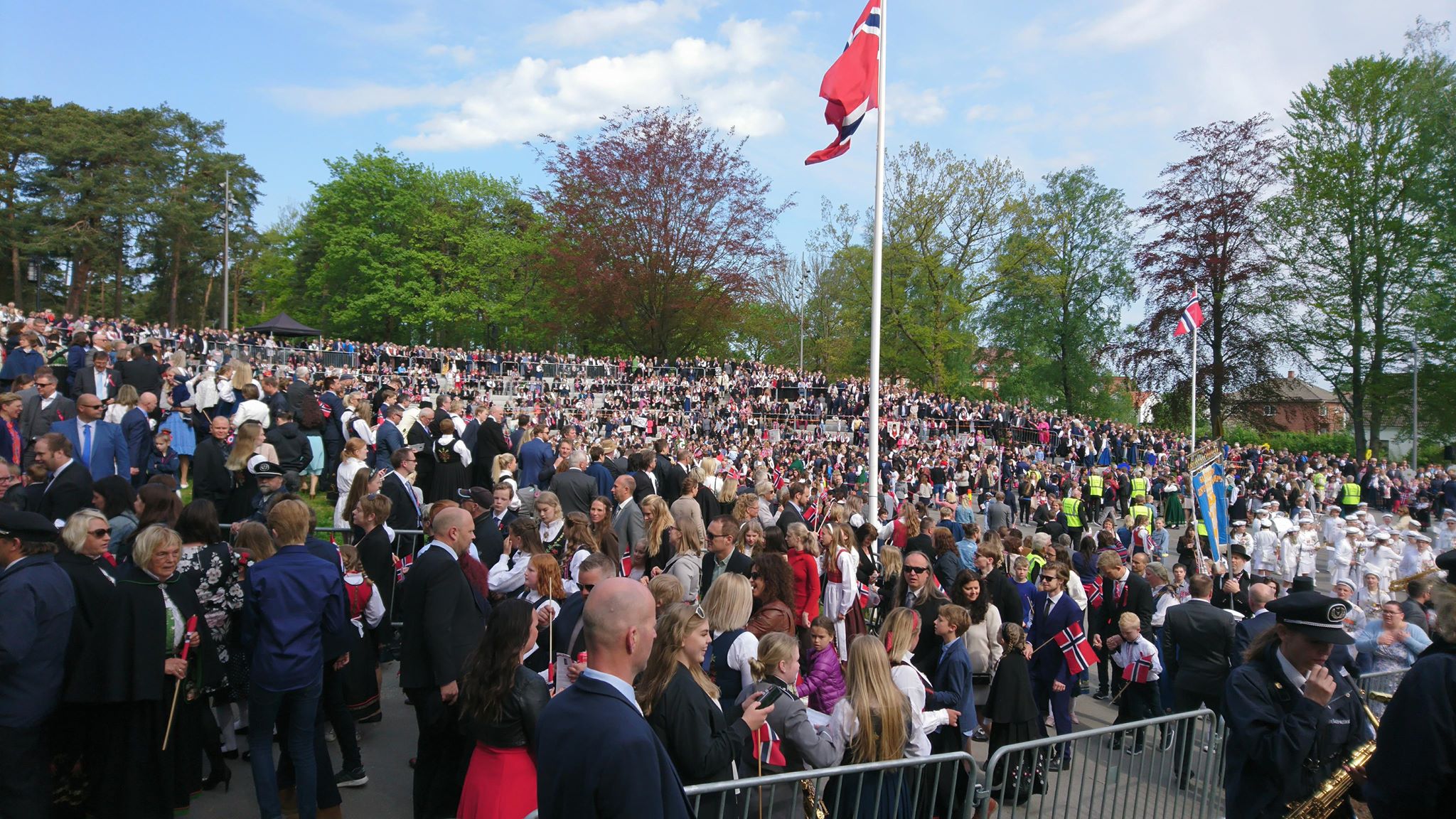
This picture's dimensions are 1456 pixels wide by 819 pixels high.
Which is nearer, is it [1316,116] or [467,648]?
[467,648]

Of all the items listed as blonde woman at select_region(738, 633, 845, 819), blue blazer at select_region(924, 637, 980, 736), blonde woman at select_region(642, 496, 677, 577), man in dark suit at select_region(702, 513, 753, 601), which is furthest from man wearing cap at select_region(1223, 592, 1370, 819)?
blonde woman at select_region(642, 496, 677, 577)

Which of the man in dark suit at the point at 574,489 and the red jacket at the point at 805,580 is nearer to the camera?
the red jacket at the point at 805,580

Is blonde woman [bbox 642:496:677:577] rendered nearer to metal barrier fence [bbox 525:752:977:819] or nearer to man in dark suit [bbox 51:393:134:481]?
metal barrier fence [bbox 525:752:977:819]

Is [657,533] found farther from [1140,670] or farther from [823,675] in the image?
[1140,670]

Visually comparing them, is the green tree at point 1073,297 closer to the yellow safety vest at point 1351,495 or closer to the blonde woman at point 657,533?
the yellow safety vest at point 1351,495

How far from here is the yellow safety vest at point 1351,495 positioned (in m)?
25.6

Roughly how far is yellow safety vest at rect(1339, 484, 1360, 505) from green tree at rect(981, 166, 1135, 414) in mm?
21498

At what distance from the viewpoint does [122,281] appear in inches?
2115

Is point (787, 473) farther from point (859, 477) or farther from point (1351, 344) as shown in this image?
point (1351, 344)

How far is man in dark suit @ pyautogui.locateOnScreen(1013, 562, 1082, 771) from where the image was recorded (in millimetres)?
7215

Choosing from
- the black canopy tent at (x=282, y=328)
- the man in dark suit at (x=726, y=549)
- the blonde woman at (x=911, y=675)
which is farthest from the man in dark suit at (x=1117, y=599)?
the black canopy tent at (x=282, y=328)

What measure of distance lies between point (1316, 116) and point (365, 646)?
4830 cm

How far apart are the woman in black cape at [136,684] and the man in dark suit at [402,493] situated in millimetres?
3733

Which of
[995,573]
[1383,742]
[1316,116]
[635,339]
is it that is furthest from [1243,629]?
[1316,116]
